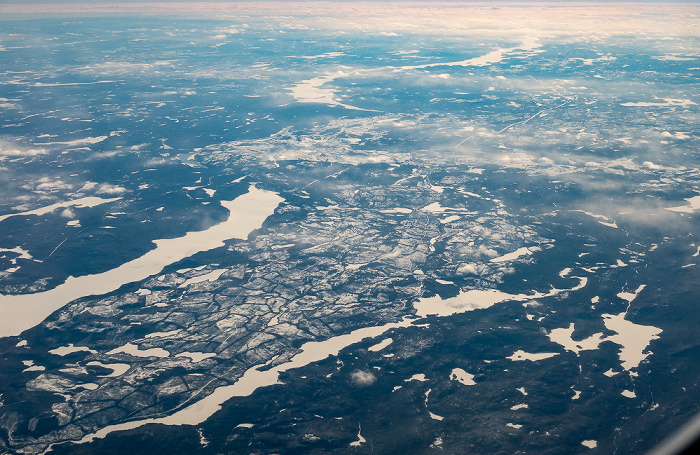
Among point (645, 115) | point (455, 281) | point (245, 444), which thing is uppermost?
point (645, 115)

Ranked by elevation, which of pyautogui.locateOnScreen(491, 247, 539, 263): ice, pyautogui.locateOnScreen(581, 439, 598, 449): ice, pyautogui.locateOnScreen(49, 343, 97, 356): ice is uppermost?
pyautogui.locateOnScreen(491, 247, 539, 263): ice

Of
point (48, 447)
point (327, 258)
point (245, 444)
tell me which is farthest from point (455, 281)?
point (48, 447)

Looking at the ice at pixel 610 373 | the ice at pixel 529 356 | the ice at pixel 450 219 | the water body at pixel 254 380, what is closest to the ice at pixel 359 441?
the water body at pixel 254 380

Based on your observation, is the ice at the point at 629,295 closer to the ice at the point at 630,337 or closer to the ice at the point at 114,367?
the ice at the point at 630,337

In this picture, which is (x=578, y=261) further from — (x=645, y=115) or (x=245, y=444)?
(x=645, y=115)

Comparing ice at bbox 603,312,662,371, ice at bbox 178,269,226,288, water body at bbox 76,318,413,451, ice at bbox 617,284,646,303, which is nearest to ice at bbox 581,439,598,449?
ice at bbox 603,312,662,371

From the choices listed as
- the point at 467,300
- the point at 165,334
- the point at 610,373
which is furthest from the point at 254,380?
the point at 610,373

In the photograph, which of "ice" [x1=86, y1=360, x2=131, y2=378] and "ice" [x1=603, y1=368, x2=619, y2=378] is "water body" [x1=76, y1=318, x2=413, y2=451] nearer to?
"ice" [x1=86, y1=360, x2=131, y2=378]
